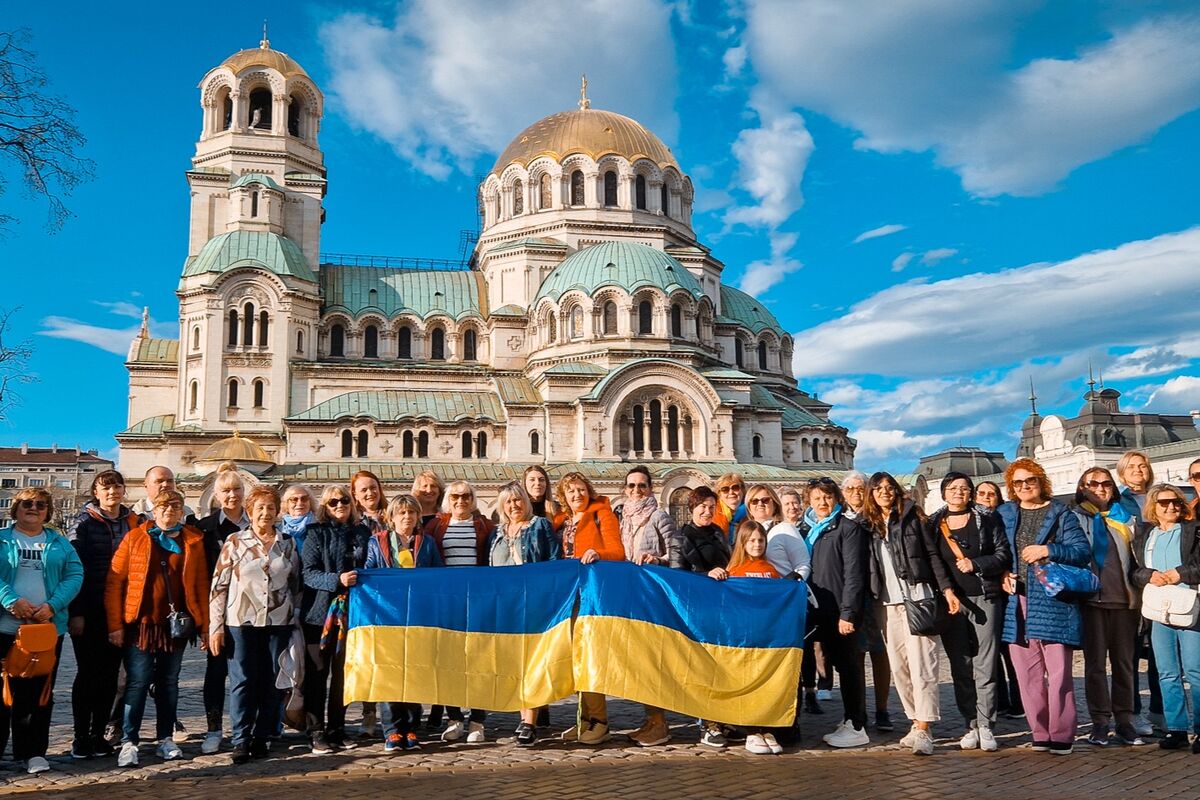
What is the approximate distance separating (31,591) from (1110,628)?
9.22 metres

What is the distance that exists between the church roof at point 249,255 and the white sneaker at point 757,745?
3633 cm

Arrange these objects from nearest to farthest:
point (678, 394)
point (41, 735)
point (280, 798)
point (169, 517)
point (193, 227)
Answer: point (280, 798) < point (41, 735) < point (169, 517) < point (678, 394) < point (193, 227)

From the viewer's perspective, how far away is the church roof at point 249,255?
1593 inches

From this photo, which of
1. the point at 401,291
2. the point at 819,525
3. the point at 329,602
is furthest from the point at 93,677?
the point at 401,291

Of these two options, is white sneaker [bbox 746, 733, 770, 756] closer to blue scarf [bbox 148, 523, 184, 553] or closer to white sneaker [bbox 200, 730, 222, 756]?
white sneaker [bbox 200, 730, 222, 756]

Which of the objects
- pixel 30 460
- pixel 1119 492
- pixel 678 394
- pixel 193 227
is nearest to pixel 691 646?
pixel 1119 492

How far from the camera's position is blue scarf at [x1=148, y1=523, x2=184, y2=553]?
8305 mm

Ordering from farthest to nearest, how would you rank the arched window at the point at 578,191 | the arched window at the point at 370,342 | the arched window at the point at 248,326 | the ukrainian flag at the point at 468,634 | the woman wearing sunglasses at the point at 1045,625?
the arched window at the point at 578,191 → the arched window at the point at 370,342 → the arched window at the point at 248,326 → the ukrainian flag at the point at 468,634 → the woman wearing sunglasses at the point at 1045,625

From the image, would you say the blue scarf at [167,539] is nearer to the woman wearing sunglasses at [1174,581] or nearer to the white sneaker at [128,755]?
the white sneaker at [128,755]

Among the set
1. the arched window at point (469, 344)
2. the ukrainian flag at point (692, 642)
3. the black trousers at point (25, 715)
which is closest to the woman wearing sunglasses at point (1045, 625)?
the ukrainian flag at point (692, 642)

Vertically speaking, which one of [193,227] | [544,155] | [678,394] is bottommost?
[678,394]

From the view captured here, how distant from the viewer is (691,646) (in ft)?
28.0

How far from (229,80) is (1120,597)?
A: 44.6 meters

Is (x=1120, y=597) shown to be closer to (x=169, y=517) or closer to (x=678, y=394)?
(x=169, y=517)
